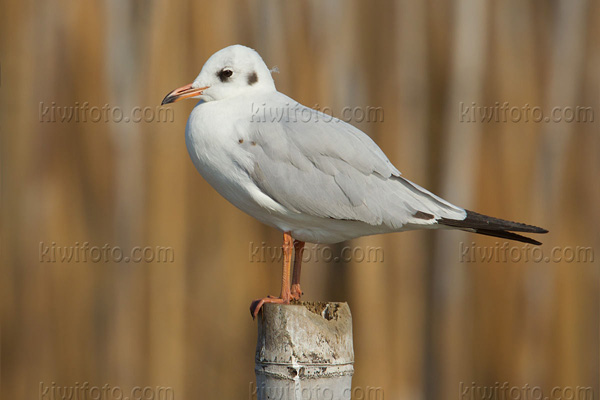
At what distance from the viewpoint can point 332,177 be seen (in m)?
2.69

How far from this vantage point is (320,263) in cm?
367

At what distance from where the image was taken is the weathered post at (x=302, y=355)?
2.07 m

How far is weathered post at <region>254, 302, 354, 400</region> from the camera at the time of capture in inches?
81.5

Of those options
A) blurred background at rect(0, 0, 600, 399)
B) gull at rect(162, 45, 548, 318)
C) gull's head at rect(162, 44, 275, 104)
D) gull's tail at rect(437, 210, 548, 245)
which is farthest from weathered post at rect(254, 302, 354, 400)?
blurred background at rect(0, 0, 600, 399)

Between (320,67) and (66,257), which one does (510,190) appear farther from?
(66,257)

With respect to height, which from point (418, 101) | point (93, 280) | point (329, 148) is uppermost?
point (418, 101)

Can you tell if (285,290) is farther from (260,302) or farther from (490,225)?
(490,225)

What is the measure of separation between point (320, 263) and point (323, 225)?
3.30ft

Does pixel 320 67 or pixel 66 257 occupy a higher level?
pixel 320 67

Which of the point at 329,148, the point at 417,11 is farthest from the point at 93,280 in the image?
the point at 417,11

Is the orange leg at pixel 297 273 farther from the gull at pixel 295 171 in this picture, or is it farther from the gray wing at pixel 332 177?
the gray wing at pixel 332 177

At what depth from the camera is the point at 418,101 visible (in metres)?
3.73

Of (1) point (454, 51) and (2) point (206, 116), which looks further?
(1) point (454, 51)

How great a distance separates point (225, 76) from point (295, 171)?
0.48 m
